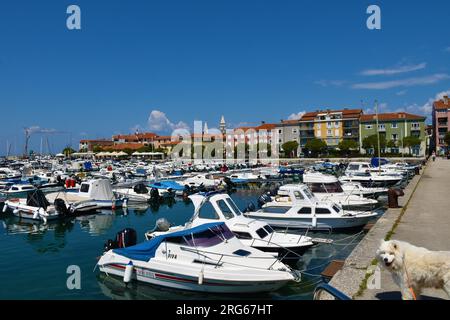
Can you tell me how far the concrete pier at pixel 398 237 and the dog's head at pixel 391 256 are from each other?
5.26 ft

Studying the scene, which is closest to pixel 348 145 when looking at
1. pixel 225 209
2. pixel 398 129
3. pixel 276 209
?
pixel 398 129

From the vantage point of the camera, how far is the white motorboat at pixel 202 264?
480 inches

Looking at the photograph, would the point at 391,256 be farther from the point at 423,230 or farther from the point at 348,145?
the point at 348,145

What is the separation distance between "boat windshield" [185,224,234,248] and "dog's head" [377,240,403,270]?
7.18 metres

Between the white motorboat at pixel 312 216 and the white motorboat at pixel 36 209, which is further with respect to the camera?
the white motorboat at pixel 36 209

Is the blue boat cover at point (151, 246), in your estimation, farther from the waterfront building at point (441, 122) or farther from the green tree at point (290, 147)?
the waterfront building at point (441, 122)

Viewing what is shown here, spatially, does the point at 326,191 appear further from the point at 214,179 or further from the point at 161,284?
the point at 214,179

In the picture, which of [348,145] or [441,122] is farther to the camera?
[441,122]

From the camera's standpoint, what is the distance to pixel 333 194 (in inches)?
1151

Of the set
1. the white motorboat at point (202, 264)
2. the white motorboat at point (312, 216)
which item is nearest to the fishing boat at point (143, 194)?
the white motorboat at point (312, 216)

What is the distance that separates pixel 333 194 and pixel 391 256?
22699 mm

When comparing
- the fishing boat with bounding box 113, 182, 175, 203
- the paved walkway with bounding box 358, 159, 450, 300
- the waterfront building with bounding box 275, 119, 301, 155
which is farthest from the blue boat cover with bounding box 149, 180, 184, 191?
the waterfront building with bounding box 275, 119, 301, 155

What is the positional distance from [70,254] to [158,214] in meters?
A: 13.8

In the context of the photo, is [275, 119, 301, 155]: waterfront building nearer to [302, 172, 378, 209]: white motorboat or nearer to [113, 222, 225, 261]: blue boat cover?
[302, 172, 378, 209]: white motorboat
